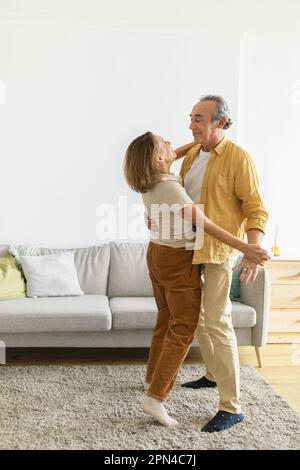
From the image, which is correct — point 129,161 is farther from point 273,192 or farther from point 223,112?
point 273,192

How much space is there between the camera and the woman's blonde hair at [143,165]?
2.29 metres

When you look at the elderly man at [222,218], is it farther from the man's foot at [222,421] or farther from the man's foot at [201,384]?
the man's foot at [201,384]

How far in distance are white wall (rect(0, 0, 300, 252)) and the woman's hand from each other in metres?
2.10

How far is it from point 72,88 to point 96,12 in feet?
1.95

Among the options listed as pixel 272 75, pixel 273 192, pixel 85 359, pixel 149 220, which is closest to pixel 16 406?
pixel 85 359

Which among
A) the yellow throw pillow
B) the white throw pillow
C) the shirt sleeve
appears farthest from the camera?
the white throw pillow

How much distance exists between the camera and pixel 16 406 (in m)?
2.63

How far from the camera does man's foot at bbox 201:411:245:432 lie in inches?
92.7

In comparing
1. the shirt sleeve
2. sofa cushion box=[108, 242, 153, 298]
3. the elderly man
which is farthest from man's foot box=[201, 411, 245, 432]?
sofa cushion box=[108, 242, 153, 298]

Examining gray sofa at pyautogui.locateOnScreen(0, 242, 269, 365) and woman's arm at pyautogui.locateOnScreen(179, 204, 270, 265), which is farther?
gray sofa at pyautogui.locateOnScreen(0, 242, 269, 365)

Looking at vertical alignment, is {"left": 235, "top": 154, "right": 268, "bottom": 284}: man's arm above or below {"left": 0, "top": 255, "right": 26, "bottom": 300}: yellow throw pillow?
above

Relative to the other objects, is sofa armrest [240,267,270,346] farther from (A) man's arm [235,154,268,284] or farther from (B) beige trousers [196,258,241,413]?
(A) man's arm [235,154,268,284]

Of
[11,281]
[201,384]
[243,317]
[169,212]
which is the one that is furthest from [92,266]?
[169,212]

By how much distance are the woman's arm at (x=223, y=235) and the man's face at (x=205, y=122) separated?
0.42m
